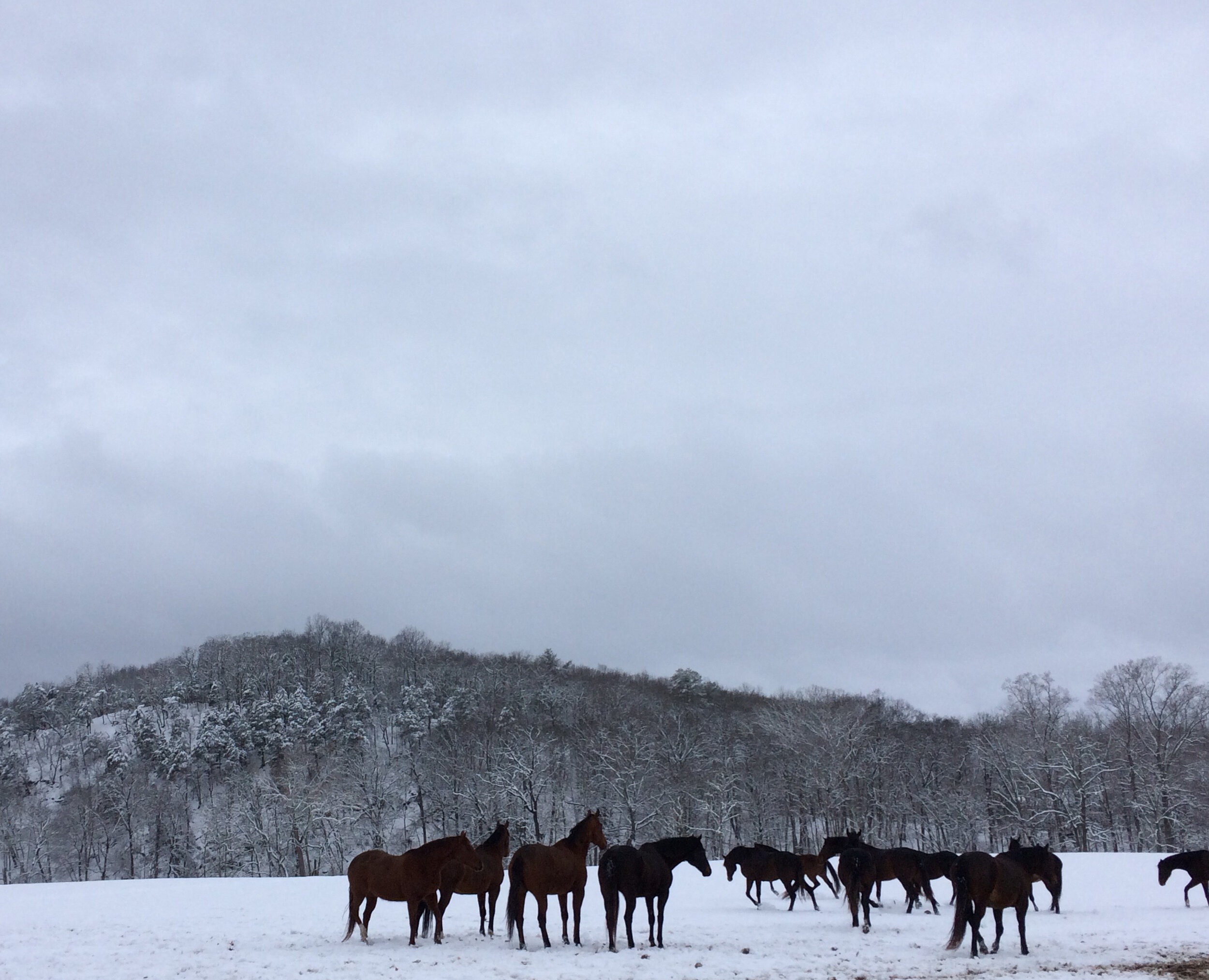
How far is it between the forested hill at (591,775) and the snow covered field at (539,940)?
1442 inches

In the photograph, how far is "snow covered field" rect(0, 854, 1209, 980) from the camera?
1380cm

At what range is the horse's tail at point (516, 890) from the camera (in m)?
16.2

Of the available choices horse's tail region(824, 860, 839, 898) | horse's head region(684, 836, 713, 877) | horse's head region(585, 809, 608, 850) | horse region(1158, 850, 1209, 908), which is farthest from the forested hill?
horse's head region(585, 809, 608, 850)

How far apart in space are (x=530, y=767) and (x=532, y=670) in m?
55.5

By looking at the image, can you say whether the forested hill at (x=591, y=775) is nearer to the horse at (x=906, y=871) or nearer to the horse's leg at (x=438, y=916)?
the horse at (x=906, y=871)

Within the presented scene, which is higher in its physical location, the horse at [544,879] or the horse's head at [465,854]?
the horse's head at [465,854]

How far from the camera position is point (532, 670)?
120m

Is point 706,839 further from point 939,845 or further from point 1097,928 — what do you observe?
point 1097,928

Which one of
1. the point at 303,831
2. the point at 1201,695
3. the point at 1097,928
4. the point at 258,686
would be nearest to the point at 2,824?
the point at 303,831

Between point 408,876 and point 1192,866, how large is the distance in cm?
2156

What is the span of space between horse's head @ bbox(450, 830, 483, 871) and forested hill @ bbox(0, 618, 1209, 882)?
45.7 meters

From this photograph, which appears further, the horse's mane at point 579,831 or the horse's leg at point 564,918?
the horse's mane at point 579,831

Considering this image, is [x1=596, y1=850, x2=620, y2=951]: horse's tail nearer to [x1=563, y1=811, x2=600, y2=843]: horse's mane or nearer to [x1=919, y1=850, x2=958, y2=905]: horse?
[x1=563, y1=811, x2=600, y2=843]: horse's mane

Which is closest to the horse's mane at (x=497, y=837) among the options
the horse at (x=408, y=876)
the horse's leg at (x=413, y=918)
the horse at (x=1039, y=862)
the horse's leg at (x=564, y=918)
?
the horse at (x=408, y=876)
